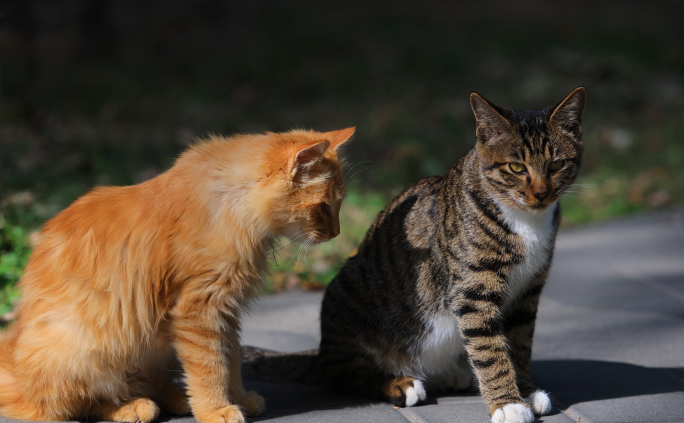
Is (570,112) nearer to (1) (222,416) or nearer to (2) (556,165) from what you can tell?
(2) (556,165)

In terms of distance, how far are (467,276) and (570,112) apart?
0.87 metres

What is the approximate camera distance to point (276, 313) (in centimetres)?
458

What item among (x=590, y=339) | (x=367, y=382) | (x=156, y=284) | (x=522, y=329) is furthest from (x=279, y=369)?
(x=590, y=339)

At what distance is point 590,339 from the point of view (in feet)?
13.1

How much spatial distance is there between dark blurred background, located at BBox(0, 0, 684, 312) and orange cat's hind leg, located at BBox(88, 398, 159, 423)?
173 centimetres

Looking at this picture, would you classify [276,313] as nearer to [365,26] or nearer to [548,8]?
[365,26]

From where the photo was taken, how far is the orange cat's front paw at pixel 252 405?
9.70ft

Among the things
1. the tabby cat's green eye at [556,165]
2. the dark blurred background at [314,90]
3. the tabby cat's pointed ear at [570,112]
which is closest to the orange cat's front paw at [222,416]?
the tabby cat's green eye at [556,165]

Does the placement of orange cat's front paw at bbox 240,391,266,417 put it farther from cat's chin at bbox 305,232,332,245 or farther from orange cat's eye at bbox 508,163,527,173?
orange cat's eye at bbox 508,163,527,173

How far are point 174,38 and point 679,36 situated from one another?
32.4ft

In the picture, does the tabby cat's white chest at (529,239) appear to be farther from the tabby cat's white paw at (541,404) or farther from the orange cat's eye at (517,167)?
the tabby cat's white paw at (541,404)

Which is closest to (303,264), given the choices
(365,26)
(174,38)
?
(174,38)

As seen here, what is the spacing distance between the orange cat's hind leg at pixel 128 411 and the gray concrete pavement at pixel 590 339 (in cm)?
13

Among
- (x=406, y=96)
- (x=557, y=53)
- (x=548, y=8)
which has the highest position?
(x=548, y=8)
